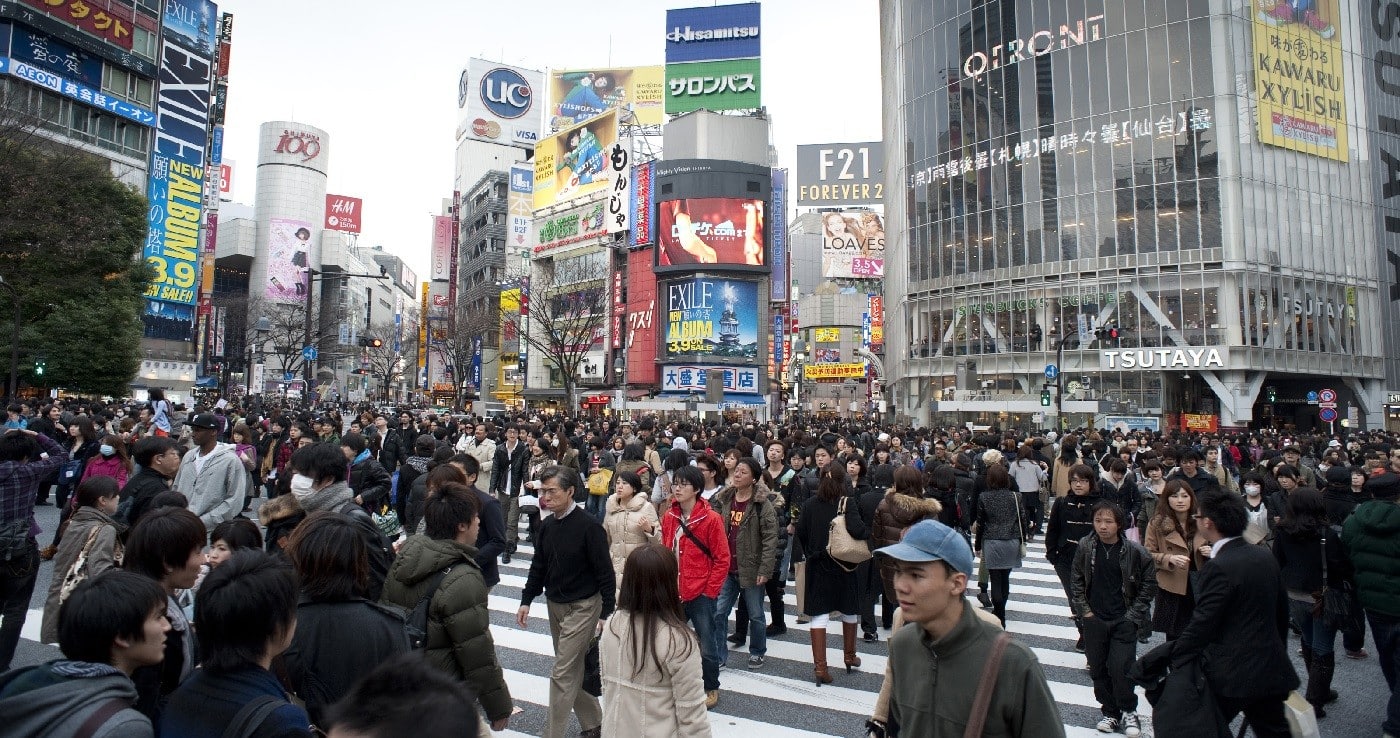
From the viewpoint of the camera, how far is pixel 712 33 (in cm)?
6328

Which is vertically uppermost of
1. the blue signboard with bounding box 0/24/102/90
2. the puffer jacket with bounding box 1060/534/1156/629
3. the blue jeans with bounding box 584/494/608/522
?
the blue signboard with bounding box 0/24/102/90

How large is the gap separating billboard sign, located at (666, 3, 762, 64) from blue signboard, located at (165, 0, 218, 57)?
3253 cm

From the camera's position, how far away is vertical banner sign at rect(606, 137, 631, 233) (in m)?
61.1

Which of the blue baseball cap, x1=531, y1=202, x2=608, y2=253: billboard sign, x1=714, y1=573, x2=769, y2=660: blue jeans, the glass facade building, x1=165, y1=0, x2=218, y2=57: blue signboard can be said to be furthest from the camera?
x1=531, y1=202, x2=608, y2=253: billboard sign

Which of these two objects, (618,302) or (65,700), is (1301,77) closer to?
(618,302)

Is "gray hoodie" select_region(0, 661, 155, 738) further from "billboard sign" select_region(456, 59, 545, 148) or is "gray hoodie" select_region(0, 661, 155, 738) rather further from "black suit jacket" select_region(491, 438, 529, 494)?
"billboard sign" select_region(456, 59, 545, 148)

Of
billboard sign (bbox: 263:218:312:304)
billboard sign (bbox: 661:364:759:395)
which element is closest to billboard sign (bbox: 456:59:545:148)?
billboard sign (bbox: 263:218:312:304)

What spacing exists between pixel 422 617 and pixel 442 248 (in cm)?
11757

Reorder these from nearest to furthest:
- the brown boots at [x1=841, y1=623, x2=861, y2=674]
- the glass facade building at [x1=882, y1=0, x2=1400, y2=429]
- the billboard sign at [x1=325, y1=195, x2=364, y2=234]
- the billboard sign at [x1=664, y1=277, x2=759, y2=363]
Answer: the brown boots at [x1=841, y1=623, x2=861, y2=674] → the glass facade building at [x1=882, y1=0, x2=1400, y2=429] → the billboard sign at [x1=664, y1=277, x2=759, y2=363] → the billboard sign at [x1=325, y1=195, x2=364, y2=234]

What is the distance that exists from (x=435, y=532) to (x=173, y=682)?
1.38 metres

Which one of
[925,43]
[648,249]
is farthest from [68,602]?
[648,249]

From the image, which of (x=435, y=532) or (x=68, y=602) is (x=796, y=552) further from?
(x=68, y=602)

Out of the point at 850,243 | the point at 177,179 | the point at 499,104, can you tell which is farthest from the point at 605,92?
the point at 177,179

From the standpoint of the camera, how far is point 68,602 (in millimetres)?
2385
